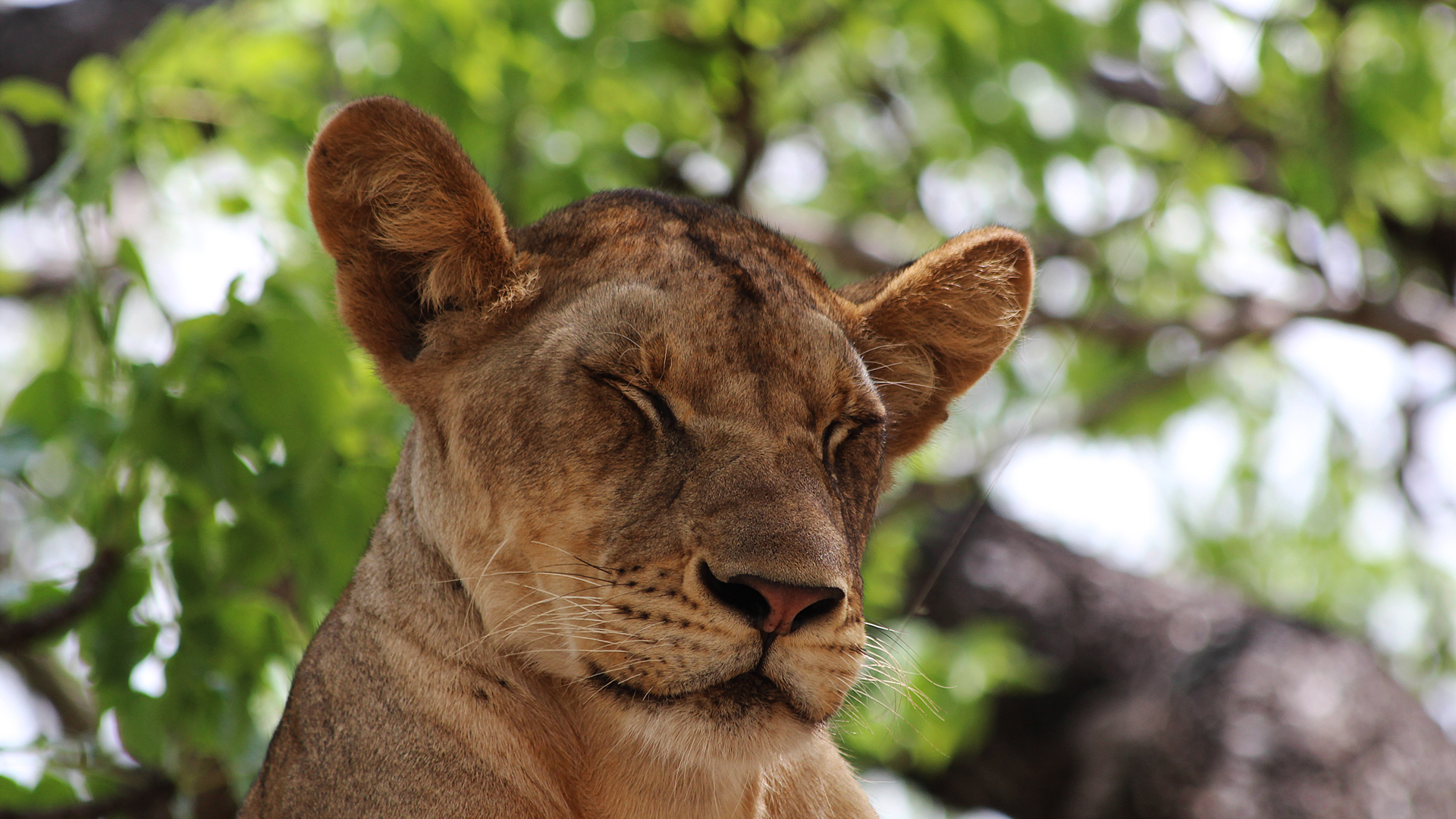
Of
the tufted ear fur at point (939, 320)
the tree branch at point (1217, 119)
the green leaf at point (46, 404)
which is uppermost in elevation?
the tufted ear fur at point (939, 320)

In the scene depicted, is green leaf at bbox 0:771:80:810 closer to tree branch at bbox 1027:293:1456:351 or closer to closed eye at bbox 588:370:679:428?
closed eye at bbox 588:370:679:428

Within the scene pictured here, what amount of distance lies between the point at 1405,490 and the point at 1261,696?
2.37 metres

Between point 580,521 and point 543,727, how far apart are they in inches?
16.7

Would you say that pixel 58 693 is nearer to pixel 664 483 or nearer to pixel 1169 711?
pixel 664 483

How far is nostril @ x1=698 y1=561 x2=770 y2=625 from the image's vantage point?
2.19m

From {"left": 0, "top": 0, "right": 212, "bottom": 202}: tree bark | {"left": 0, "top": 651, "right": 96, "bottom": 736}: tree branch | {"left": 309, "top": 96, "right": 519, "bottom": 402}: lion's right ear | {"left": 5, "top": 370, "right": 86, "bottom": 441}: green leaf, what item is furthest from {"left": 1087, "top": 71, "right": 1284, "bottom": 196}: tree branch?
{"left": 0, "top": 651, "right": 96, "bottom": 736}: tree branch

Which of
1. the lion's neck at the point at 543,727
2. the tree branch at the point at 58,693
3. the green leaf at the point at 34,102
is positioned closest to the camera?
the lion's neck at the point at 543,727

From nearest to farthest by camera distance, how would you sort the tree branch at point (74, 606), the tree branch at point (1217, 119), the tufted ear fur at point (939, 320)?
the tufted ear fur at point (939, 320), the tree branch at point (74, 606), the tree branch at point (1217, 119)


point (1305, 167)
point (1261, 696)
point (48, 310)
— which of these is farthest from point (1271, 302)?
point (48, 310)

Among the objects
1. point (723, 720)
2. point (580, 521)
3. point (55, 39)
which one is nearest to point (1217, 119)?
point (580, 521)

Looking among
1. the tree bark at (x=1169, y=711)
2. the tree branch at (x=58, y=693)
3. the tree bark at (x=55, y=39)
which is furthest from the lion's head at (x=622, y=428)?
the tree bark at (x=55, y=39)

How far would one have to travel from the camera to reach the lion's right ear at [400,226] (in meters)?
2.56

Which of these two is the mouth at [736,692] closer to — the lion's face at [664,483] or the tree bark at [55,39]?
the lion's face at [664,483]

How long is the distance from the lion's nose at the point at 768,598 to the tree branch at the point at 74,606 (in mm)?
2360
